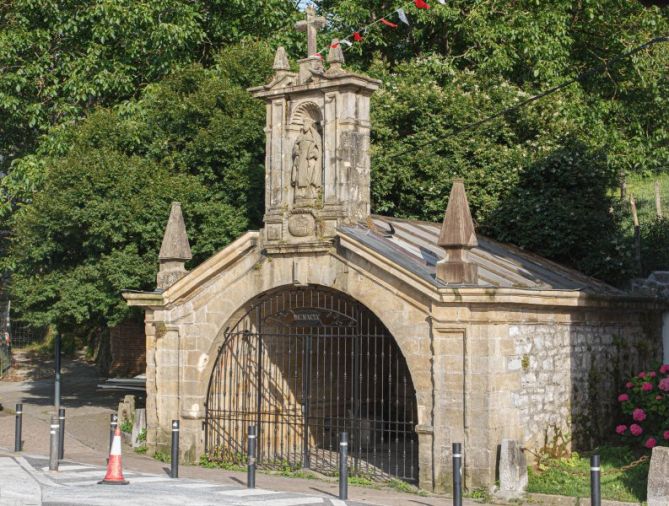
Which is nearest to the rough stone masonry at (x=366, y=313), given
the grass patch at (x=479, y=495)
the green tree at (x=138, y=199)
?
the grass patch at (x=479, y=495)

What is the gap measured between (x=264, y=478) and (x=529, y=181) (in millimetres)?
8639

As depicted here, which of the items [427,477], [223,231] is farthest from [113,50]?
[427,477]

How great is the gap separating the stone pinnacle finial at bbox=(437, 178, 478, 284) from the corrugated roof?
0.20 meters

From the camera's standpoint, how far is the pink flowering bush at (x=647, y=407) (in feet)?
52.6

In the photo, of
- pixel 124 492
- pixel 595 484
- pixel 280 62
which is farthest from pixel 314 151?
pixel 595 484

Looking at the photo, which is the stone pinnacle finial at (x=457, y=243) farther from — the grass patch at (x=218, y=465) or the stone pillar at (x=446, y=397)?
the grass patch at (x=218, y=465)

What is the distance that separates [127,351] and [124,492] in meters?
17.4

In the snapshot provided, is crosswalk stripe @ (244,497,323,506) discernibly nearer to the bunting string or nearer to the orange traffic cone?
the orange traffic cone

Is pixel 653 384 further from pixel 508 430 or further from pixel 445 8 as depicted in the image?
pixel 445 8

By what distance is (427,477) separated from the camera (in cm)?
1491

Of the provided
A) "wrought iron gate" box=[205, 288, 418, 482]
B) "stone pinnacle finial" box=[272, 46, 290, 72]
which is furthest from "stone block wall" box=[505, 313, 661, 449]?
"stone pinnacle finial" box=[272, 46, 290, 72]

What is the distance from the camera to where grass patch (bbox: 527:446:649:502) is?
13.6 metres

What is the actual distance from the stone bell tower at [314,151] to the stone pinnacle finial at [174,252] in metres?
2.03

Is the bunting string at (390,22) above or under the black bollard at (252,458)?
above
